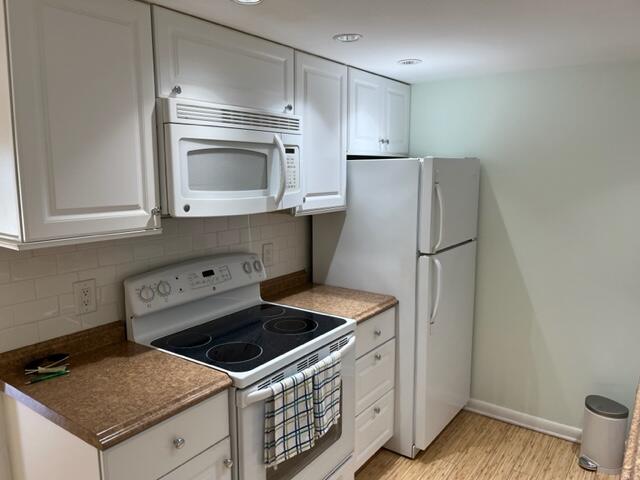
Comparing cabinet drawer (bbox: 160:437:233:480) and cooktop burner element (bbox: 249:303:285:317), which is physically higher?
cooktop burner element (bbox: 249:303:285:317)

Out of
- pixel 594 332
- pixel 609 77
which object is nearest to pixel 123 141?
pixel 609 77

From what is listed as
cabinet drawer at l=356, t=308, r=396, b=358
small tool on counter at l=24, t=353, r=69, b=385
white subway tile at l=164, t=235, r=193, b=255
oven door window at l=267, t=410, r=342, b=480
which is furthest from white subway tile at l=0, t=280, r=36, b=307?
cabinet drawer at l=356, t=308, r=396, b=358

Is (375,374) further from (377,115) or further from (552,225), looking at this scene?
(377,115)

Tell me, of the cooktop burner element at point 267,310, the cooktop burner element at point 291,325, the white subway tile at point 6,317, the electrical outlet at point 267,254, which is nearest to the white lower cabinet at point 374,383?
the cooktop burner element at point 291,325

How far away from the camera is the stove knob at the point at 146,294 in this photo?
6.53 feet

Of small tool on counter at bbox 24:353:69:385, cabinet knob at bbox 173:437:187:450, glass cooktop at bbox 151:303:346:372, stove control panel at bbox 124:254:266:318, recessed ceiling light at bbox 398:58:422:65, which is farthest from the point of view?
recessed ceiling light at bbox 398:58:422:65

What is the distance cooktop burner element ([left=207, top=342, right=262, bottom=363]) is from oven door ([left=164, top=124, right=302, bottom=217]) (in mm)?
540

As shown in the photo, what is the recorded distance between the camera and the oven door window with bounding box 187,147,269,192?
183cm

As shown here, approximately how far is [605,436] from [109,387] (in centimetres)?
251

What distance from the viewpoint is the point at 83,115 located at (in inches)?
59.7

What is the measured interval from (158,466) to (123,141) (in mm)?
1041

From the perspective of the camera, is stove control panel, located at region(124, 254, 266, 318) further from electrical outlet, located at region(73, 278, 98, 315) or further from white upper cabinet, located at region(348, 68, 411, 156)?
white upper cabinet, located at region(348, 68, 411, 156)

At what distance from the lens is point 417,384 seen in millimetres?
2713

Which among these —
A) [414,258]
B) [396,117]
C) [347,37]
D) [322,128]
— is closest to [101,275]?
[322,128]
